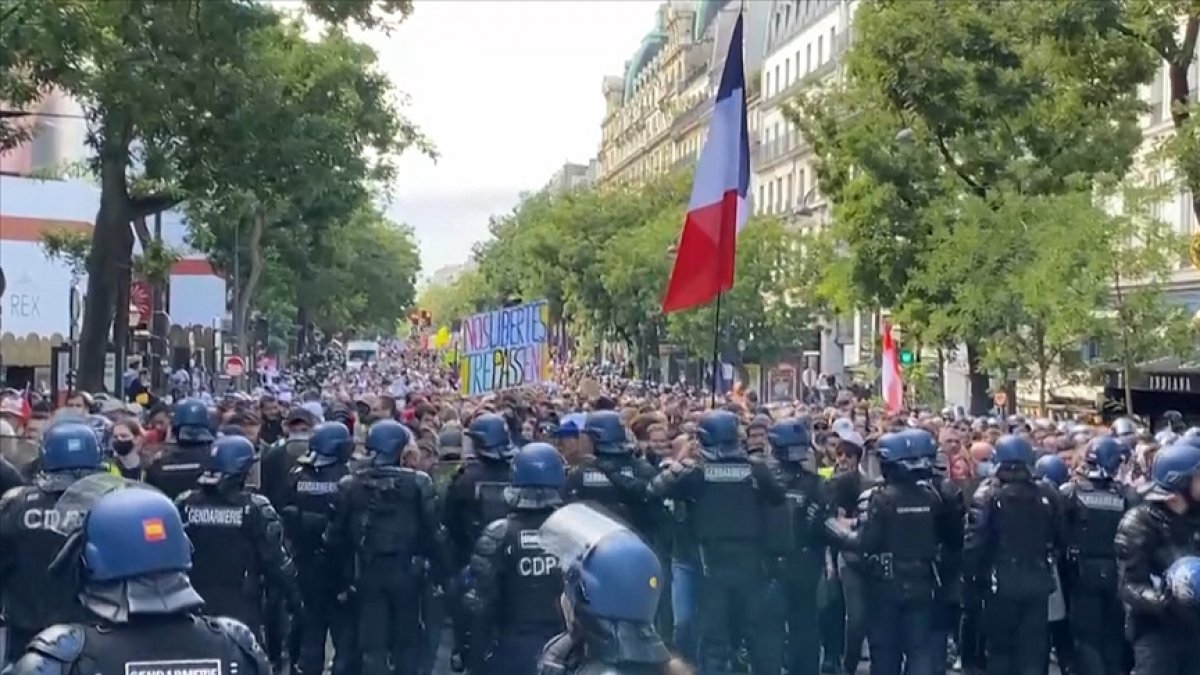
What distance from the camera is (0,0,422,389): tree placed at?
688 inches

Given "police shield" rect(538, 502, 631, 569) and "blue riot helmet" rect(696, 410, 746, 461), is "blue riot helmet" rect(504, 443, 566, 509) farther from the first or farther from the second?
"police shield" rect(538, 502, 631, 569)

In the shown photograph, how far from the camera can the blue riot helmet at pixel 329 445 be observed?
1162cm

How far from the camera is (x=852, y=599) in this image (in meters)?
12.3

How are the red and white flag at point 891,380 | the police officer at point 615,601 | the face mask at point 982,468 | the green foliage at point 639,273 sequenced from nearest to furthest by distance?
1. the police officer at point 615,601
2. the face mask at point 982,468
3. the red and white flag at point 891,380
4. the green foliage at point 639,273

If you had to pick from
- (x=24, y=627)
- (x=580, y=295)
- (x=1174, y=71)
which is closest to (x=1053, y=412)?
(x=1174, y=71)

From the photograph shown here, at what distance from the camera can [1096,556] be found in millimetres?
11820

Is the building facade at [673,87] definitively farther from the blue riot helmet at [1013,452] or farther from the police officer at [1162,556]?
the police officer at [1162,556]

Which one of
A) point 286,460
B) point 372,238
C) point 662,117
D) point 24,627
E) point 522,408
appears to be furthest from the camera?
point 662,117

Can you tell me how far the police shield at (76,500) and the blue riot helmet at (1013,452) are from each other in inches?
209

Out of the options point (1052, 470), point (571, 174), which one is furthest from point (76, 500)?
point (571, 174)

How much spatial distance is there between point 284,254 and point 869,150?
→ 17502mm

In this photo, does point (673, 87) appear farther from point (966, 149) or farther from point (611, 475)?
point (611, 475)

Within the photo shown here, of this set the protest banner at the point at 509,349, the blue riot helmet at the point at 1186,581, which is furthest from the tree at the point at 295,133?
the blue riot helmet at the point at 1186,581

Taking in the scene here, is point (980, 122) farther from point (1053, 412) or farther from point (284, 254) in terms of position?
point (284, 254)
